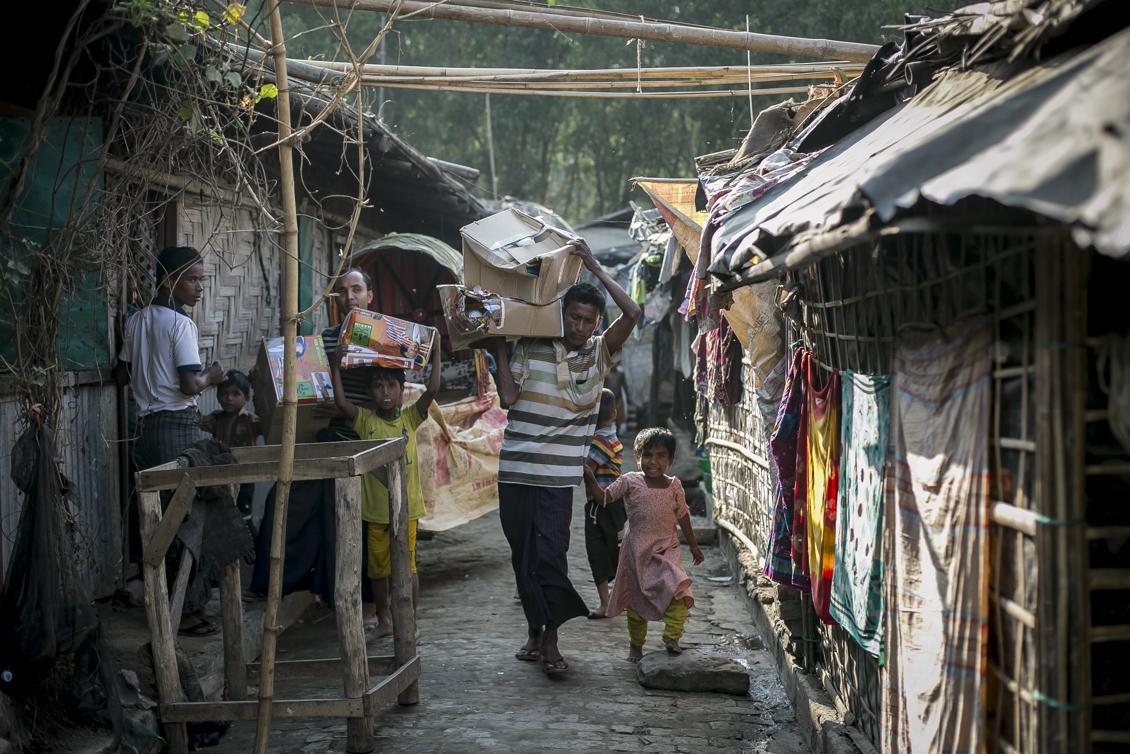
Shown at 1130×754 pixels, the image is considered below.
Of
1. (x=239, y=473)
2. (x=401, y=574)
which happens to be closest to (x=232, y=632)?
(x=401, y=574)

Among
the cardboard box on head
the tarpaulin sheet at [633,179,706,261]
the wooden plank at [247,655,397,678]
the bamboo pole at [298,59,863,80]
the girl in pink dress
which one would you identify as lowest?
the wooden plank at [247,655,397,678]

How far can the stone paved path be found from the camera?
5.27 m

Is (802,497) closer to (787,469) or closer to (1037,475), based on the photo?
→ (787,469)

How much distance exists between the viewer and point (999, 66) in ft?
11.0

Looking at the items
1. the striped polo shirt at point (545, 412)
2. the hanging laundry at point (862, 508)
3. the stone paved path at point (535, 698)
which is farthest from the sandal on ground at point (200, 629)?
the hanging laundry at point (862, 508)

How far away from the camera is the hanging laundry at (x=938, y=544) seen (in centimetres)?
311

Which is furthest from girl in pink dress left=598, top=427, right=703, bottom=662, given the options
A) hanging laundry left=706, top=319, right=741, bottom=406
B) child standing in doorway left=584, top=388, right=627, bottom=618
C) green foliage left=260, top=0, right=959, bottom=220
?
green foliage left=260, top=0, right=959, bottom=220

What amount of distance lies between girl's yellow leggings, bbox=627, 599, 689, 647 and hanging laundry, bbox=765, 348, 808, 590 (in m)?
0.99

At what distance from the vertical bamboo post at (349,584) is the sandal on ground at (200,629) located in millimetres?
1685

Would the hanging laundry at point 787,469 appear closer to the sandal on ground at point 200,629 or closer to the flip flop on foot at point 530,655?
the flip flop on foot at point 530,655

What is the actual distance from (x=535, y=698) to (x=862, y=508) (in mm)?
2358

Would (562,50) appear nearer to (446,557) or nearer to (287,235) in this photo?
(446,557)

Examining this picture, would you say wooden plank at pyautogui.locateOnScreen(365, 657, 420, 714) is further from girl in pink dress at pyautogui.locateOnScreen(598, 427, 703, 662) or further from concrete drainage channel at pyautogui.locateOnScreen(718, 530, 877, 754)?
concrete drainage channel at pyautogui.locateOnScreen(718, 530, 877, 754)

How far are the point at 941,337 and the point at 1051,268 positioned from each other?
711 millimetres
